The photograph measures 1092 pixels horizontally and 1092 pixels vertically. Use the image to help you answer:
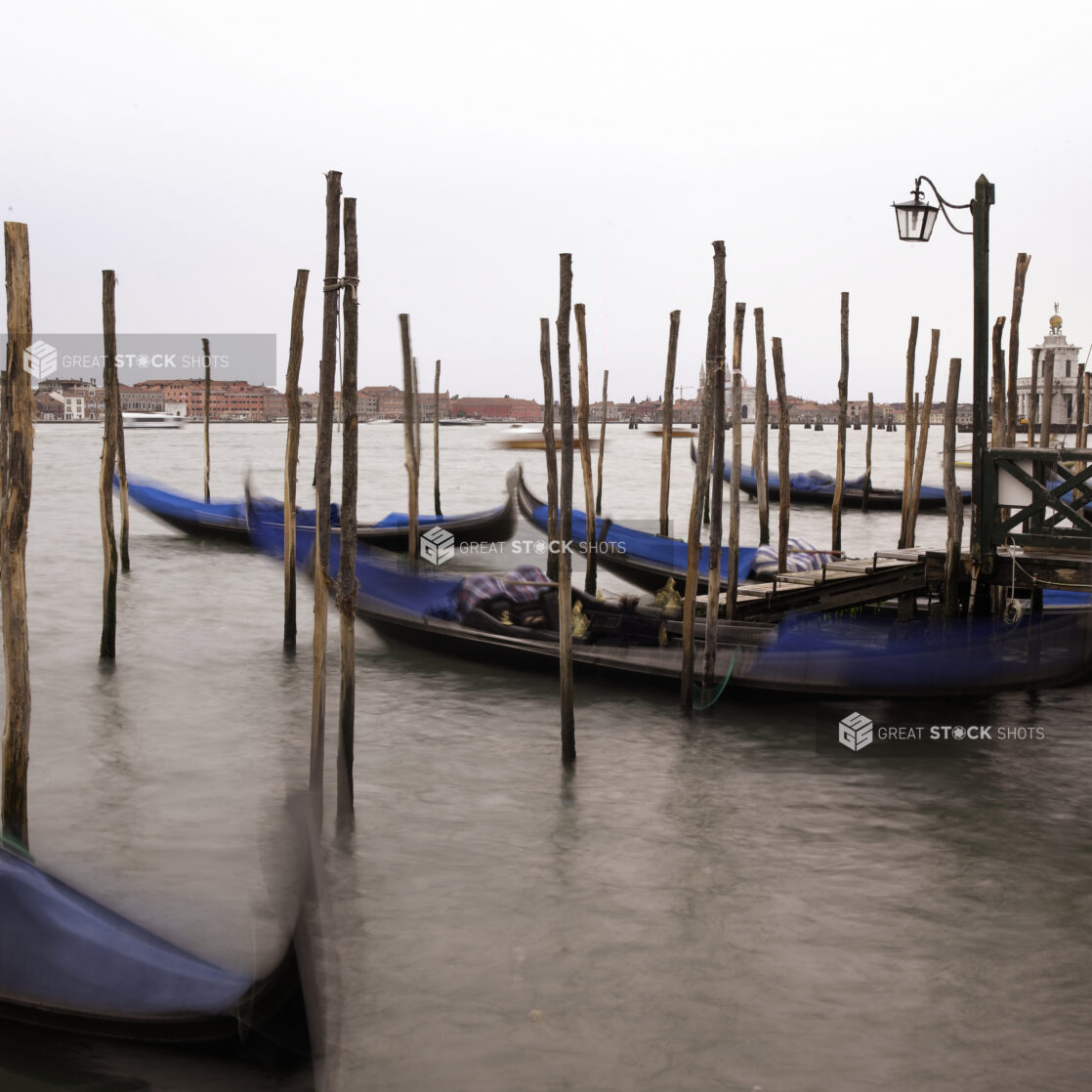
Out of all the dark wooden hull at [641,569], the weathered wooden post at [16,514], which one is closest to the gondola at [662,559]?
the dark wooden hull at [641,569]

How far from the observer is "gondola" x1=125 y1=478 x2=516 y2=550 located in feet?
34.5

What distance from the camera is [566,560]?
187 inches

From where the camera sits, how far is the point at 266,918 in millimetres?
2547

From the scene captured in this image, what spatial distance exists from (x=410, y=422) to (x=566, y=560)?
488 centimetres

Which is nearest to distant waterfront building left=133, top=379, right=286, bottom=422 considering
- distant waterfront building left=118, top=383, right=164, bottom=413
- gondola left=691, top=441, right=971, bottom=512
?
distant waterfront building left=118, top=383, right=164, bottom=413

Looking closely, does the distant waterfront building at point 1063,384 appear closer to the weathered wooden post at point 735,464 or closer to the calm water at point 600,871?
the weathered wooden post at point 735,464

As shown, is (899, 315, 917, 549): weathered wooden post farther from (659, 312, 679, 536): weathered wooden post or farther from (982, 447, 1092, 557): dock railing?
(982, 447, 1092, 557): dock railing

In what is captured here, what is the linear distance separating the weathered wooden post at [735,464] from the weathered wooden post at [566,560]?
745 mm

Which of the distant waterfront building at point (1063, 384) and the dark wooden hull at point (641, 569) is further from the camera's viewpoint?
the distant waterfront building at point (1063, 384)

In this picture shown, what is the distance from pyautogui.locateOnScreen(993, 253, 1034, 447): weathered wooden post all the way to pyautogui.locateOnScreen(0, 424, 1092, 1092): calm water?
3048mm

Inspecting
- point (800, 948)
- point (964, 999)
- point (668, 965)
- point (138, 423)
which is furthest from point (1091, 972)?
point (138, 423)

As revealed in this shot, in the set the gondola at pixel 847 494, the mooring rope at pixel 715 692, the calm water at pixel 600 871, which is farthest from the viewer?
the gondola at pixel 847 494

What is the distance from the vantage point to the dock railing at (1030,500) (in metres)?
5.07

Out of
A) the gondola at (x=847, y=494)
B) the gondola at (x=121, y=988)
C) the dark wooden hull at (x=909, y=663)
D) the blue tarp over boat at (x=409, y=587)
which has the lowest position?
the gondola at (x=121, y=988)
